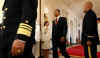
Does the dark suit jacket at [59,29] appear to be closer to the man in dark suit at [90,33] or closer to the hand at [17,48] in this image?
the man in dark suit at [90,33]

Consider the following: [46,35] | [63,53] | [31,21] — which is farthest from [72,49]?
[31,21]

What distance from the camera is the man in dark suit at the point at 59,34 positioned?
1.60m

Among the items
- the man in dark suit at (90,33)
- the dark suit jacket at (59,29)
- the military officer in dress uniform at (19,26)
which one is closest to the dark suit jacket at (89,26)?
the man in dark suit at (90,33)

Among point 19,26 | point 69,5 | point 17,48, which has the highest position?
point 69,5

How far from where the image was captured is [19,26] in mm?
690

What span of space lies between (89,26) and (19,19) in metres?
0.82

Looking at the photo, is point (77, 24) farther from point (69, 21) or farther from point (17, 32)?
point (17, 32)

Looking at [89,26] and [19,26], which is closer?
[19,26]

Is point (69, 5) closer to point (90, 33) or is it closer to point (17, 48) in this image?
point (90, 33)

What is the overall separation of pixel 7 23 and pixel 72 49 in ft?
3.02

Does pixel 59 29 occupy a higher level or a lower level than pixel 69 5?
lower

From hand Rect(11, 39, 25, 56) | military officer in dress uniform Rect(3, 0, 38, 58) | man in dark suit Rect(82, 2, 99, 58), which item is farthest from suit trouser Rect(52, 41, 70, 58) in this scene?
hand Rect(11, 39, 25, 56)

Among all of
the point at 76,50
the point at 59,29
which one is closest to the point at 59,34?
the point at 59,29

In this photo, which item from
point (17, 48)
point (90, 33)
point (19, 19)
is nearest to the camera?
point (17, 48)
